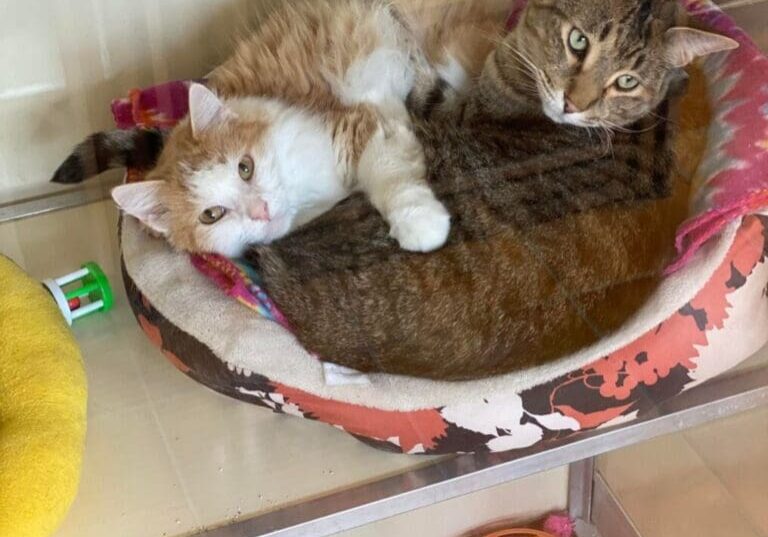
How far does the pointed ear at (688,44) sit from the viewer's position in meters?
1.12

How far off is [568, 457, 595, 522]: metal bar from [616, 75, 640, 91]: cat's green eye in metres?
0.51

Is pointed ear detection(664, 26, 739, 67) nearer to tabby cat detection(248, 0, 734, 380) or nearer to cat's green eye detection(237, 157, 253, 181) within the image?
tabby cat detection(248, 0, 734, 380)

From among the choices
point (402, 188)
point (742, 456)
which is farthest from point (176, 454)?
point (742, 456)

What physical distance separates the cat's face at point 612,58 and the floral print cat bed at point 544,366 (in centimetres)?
13

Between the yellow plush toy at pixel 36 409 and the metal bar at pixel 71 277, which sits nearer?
the yellow plush toy at pixel 36 409

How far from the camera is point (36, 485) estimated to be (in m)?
0.92

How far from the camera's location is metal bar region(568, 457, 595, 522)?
1327mm

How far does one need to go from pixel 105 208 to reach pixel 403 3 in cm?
54

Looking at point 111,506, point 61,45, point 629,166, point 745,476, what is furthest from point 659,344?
point 61,45

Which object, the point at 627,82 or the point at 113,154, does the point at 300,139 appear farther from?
the point at 627,82

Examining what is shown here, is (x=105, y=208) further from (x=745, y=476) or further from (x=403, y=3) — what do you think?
(x=745, y=476)

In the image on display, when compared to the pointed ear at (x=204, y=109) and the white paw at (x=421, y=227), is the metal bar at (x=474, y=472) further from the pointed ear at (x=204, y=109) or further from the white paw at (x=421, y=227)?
the pointed ear at (x=204, y=109)

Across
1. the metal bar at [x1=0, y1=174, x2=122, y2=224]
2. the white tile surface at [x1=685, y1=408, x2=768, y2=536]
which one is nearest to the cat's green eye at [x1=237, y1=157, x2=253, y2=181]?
the metal bar at [x1=0, y1=174, x2=122, y2=224]

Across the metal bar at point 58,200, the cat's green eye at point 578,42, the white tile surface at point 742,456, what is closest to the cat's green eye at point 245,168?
the metal bar at point 58,200
